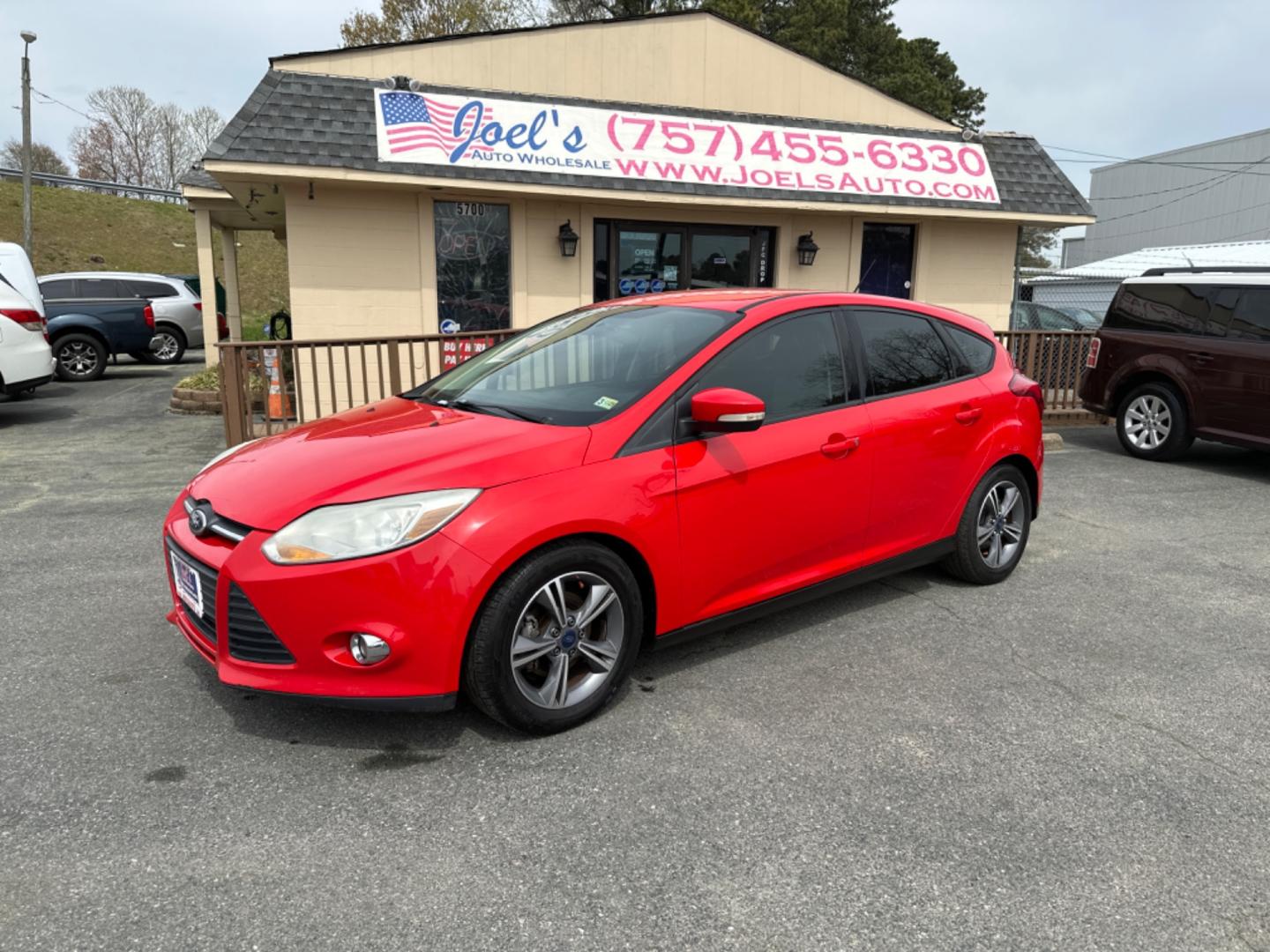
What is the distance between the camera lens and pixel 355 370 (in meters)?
9.56

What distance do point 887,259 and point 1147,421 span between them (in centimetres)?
421

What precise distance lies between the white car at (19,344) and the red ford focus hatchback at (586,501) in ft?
26.2

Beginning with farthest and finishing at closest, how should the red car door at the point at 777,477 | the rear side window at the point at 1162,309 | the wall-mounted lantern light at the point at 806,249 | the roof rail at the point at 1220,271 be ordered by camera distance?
the wall-mounted lantern light at the point at 806,249
the rear side window at the point at 1162,309
the roof rail at the point at 1220,271
the red car door at the point at 777,477

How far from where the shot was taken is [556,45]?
391 inches

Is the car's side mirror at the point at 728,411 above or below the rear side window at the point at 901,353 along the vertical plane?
below

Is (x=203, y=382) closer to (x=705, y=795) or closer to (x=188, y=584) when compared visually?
(x=188, y=584)

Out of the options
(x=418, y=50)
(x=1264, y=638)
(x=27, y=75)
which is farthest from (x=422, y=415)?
(x=27, y=75)

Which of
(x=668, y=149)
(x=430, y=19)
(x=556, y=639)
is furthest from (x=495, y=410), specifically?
(x=430, y=19)

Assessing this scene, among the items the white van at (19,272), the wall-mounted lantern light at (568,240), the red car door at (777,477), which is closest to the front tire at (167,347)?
the white van at (19,272)

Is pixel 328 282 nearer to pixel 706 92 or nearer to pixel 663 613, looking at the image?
pixel 706 92

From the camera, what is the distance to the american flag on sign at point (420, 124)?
892 cm

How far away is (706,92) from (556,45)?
1.91 meters

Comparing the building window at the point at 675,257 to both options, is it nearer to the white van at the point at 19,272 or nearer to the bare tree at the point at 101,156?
the white van at the point at 19,272

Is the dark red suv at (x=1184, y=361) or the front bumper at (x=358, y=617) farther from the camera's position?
the dark red suv at (x=1184, y=361)
